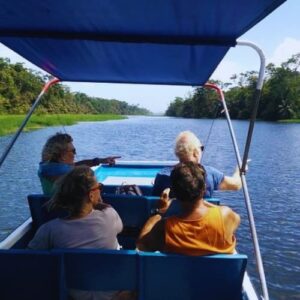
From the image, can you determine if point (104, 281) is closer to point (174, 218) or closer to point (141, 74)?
point (174, 218)

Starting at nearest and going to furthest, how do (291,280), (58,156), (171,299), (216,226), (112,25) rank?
(216,226) → (171,299) → (112,25) → (58,156) → (291,280)

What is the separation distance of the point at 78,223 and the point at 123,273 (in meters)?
0.36

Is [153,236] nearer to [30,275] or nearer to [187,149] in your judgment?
[30,275]

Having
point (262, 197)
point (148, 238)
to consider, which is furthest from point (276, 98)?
point (148, 238)

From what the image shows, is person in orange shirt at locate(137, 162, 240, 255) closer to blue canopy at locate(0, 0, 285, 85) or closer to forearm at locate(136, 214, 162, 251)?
forearm at locate(136, 214, 162, 251)

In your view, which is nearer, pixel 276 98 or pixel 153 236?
pixel 153 236

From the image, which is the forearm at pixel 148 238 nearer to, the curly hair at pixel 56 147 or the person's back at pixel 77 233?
the person's back at pixel 77 233

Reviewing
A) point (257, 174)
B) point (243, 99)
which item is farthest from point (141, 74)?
point (243, 99)

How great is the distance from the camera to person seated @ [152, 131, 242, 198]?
11.2ft

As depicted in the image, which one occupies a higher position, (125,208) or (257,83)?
(257,83)

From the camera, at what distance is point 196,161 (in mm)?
3422

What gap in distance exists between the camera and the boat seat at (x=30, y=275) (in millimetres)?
2340

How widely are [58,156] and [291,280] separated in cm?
439

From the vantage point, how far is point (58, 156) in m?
3.69
